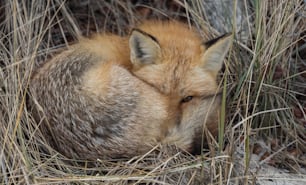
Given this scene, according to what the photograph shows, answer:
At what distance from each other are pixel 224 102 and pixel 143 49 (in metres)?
0.54

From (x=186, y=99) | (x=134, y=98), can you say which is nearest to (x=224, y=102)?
(x=186, y=99)

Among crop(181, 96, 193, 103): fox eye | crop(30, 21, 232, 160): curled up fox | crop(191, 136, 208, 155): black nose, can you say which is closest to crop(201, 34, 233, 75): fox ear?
crop(30, 21, 232, 160): curled up fox

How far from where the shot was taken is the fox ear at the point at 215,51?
9.32 feet

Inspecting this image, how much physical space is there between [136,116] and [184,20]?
1461 mm

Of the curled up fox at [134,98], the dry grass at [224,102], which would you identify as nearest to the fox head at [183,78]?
the curled up fox at [134,98]

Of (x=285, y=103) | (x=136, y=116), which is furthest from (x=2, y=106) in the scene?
(x=285, y=103)

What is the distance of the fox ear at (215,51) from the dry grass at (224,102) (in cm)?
8

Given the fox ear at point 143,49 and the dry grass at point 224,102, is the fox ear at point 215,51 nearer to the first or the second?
the dry grass at point 224,102

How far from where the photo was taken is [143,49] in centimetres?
287

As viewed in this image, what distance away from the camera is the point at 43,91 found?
2.98m

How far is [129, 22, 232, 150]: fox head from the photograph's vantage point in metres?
2.78

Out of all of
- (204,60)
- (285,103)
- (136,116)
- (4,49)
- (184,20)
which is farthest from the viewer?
(184,20)

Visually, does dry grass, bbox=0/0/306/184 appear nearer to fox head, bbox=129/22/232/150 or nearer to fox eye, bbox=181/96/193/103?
fox head, bbox=129/22/232/150

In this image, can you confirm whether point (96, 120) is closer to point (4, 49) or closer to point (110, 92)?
point (110, 92)
